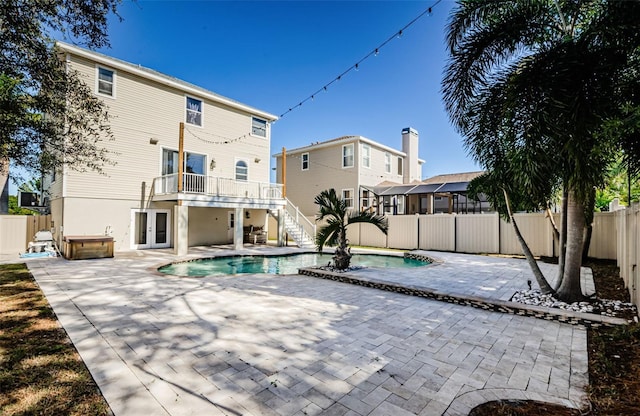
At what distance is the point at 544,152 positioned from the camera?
4.42m

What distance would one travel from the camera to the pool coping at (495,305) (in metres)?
4.48

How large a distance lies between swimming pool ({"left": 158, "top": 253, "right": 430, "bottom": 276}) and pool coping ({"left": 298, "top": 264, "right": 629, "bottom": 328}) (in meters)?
3.23

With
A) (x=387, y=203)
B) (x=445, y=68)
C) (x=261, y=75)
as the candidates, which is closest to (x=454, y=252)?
(x=387, y=203)

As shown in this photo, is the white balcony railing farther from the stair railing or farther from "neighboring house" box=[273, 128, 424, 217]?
"neighboring house" box=[273, 128, 424, 217]

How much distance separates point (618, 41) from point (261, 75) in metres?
12.9

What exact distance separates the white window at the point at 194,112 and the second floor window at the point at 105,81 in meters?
3.21

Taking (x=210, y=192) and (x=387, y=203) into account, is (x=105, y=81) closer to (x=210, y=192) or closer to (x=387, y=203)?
(x=210, y=192)

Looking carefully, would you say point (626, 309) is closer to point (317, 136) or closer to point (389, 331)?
point (389, 331)

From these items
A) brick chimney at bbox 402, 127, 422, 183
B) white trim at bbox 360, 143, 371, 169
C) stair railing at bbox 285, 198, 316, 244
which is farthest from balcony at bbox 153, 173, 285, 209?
brick chimney at bbox 402, 127, 422, 183

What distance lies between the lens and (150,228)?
552 inches

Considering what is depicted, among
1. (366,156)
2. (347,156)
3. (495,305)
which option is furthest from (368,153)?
(495,305)

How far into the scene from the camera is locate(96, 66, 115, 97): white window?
12.3m

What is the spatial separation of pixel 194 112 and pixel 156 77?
220 cm

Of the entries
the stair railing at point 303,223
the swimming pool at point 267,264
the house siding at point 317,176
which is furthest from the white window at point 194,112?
the house siding at point 317,176
